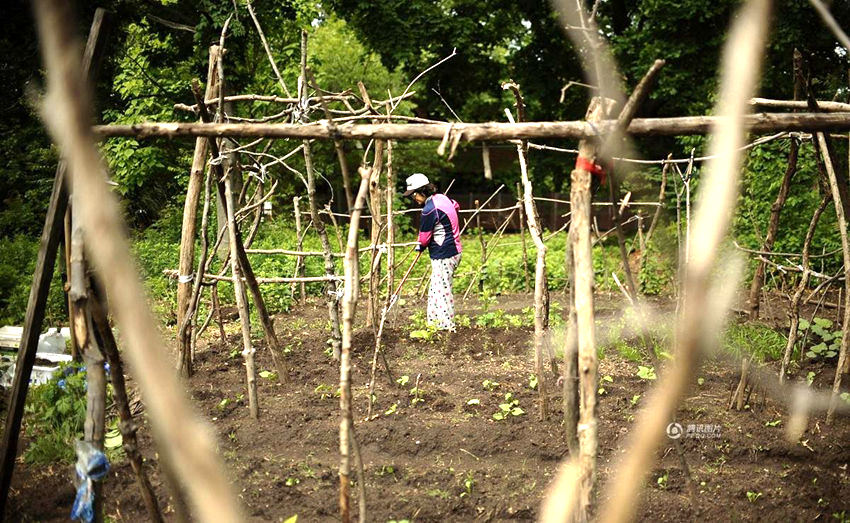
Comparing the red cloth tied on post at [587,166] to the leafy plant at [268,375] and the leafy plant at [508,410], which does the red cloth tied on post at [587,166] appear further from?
the leafy plant at [268,375]

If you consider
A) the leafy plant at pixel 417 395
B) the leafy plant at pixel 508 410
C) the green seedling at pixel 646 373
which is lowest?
the green seedling at pixel 646 373

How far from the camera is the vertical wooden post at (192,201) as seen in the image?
374 centimetres

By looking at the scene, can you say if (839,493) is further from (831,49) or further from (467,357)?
(831,49)

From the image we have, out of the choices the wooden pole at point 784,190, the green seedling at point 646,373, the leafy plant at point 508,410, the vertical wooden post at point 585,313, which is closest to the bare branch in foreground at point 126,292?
the vertical wooden post at point 585,313

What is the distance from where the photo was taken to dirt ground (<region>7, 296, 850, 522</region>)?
9.64ft

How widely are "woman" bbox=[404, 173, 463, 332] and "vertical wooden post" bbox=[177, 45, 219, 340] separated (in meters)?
2.62

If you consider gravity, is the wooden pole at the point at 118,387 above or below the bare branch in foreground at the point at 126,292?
below

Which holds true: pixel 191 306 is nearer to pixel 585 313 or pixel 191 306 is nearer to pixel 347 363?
pixel 347 363

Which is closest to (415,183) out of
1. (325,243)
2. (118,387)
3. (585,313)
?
(325,243)

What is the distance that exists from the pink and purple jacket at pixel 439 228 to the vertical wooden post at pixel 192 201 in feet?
8.57

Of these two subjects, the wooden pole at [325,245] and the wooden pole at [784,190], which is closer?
the wooden pole at [784,190]

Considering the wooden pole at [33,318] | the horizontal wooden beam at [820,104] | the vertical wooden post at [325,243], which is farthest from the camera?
the vertical wooden post at [325,243]

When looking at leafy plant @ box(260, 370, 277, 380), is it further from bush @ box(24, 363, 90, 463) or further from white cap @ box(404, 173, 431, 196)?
white cap @ box(404, 173, 431, 196)

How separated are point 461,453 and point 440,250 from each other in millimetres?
3102
